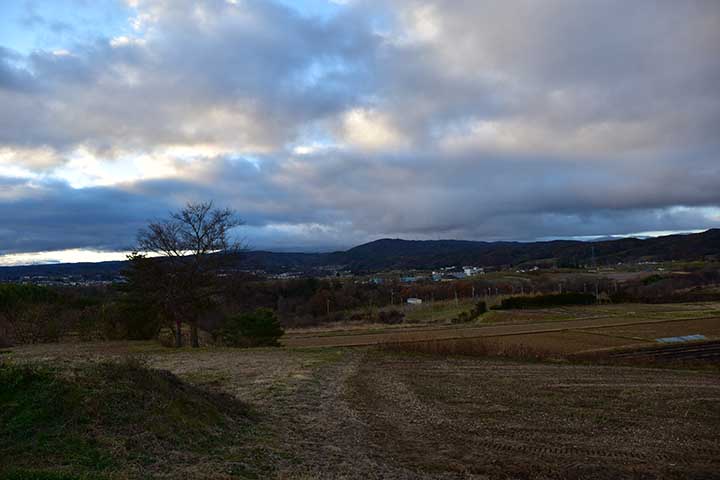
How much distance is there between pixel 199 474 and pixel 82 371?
4677 millimetres

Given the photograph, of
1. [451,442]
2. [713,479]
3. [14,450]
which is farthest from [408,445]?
[14,450]

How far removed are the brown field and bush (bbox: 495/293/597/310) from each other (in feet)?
186

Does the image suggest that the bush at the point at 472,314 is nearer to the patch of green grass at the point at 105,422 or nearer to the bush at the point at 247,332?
the bush at the point at 247,332

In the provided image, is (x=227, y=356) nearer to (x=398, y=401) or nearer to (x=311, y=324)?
(x=398, y=401)

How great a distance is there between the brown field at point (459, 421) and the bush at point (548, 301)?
56.7 m

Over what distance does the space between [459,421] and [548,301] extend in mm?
73931

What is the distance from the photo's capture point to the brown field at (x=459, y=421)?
8.61 m

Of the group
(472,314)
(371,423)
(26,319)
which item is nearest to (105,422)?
(371,423)

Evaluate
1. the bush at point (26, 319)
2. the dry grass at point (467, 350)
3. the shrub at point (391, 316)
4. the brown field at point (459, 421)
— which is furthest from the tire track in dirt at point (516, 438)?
the shrub at point (391, 316)

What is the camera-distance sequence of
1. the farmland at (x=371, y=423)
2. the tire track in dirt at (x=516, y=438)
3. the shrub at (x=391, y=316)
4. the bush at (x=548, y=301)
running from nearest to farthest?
the farmland at (x=371, y=423)
the tire track in dirt at (x=516, y=438)
the shrub at (x=391, y=316)
the bush at (x=548, y=301)

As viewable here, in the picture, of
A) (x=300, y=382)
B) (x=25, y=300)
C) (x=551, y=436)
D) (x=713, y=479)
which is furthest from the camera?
(x=25, y=300)

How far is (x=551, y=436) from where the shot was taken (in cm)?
1098

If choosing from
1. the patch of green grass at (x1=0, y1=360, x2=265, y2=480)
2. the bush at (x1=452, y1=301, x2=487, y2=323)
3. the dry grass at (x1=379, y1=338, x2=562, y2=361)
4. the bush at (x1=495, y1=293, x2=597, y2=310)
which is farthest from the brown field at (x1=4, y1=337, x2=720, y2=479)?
the bush at (x1=495, y1=293, x2=597, y2=310)

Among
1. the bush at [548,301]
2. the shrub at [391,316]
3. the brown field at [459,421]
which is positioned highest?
the brown field at [459,421]
